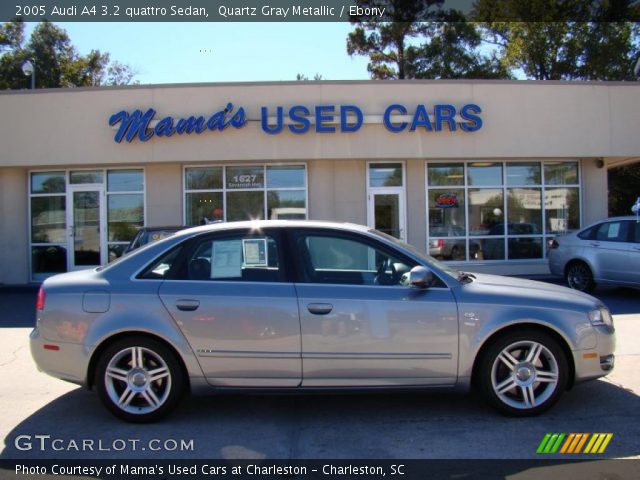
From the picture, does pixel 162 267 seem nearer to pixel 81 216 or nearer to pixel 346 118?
pixel 346 118

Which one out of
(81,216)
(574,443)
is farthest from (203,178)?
(574,443)

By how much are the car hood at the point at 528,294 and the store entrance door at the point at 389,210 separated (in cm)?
929

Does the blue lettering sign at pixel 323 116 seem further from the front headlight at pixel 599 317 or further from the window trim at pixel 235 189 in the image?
the front headlight at pixel 599 317

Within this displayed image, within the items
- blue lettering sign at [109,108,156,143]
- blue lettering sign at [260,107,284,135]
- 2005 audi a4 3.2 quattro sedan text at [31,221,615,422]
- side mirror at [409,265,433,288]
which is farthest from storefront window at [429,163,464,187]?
side mirror at [409,265,433,288]

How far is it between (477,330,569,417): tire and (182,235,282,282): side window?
183 cm

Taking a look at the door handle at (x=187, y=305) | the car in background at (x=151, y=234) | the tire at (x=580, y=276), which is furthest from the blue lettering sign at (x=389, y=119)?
the door handle at (x=187, y=305)

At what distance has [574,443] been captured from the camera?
4082 millimetres

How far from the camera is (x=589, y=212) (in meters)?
14.9

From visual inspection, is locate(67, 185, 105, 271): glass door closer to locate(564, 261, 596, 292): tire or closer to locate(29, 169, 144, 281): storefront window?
locate(29, 169, 144, 281): storefront window

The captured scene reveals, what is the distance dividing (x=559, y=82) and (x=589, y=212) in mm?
3503

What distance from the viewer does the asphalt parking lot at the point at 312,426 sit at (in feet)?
13.2

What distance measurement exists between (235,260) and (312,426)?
1460 millimetres

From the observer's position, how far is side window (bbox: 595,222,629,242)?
10504mm

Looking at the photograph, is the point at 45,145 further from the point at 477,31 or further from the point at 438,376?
the point at 477,31
